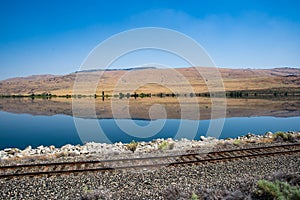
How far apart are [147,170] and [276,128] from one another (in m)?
19.0

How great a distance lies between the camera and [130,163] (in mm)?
9891

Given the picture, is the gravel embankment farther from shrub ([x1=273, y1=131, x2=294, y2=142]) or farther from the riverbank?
shrub ([x1=273, y1=131, x2=294, y2=142])

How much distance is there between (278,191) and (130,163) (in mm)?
5125

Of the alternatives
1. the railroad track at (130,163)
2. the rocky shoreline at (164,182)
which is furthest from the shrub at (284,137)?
the rocky shoreline at (164,182)

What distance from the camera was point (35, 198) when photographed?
6934 mm

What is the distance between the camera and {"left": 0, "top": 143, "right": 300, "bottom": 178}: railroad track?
29.5 ft

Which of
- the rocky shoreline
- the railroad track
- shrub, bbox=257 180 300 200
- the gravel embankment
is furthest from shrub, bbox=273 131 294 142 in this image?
shrub, bbox=257 180 300 200

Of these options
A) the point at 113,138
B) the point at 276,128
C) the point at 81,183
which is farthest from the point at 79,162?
the point at 276,128

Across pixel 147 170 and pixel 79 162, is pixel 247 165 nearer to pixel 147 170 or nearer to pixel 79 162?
pixel 147 170

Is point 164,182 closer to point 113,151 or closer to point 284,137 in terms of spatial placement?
point 113,151

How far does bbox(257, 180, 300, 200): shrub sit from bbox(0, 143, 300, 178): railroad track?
3354 mm

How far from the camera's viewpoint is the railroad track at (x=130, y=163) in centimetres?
899

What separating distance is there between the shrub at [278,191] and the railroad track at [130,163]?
3.35 meters

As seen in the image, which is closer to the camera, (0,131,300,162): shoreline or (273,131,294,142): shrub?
(0,131,300,162): shoreline
